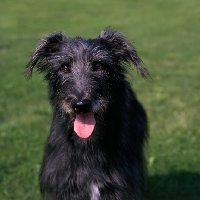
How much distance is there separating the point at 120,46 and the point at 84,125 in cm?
105

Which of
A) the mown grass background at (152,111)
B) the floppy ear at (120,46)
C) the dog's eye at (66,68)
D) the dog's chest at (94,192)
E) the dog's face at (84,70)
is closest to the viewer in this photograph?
the dog's face at (84,70)

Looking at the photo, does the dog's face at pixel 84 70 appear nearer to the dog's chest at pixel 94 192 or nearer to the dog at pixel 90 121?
the dog at pixel 90 121

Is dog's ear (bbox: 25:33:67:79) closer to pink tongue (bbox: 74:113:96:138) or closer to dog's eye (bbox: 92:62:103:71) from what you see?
dog's eye (bbox: 92:62:103:71)

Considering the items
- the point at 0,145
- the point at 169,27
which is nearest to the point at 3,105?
the point at 0,145

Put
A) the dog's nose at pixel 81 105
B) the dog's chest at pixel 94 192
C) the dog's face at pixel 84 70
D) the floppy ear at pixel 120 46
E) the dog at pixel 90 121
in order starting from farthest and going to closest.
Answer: the floppy ear at pixel 120 46 < the dog's chest at pixel 94 192 < the dog at pixel 90 121 < the dog's face at pixel 84 70 < the dog's nose at pixel 81 105

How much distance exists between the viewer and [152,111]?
31.8 ft

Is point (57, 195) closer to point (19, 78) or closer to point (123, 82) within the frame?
point (123, 82)

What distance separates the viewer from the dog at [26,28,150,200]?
14.9 ft

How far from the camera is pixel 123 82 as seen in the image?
4.90 meters

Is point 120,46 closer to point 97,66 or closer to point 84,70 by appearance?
point 97,66

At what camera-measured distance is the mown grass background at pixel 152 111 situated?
21.9 ft

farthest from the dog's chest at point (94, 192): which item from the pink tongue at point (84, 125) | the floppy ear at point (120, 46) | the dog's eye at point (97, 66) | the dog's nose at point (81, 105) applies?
the floppy ear at point (120, 46)

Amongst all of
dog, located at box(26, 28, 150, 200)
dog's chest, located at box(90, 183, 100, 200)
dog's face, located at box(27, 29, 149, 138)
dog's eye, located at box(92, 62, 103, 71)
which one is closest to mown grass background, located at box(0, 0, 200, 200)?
dog, located at box(26, 28, 150, 200)

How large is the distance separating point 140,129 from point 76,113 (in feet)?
5.40
